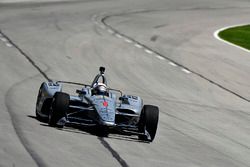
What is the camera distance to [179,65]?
30125 millimetres

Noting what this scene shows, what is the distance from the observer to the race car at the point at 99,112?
16625 mm

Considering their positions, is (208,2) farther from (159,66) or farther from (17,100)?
(17,100)

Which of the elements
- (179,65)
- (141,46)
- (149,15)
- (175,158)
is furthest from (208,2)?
(175,158)

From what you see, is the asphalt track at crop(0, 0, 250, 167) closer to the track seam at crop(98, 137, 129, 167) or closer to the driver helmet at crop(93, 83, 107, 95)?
the track seam at crop(98, 137, 129, 167)

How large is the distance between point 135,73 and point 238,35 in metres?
13.7

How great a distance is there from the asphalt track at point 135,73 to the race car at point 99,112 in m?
0.26

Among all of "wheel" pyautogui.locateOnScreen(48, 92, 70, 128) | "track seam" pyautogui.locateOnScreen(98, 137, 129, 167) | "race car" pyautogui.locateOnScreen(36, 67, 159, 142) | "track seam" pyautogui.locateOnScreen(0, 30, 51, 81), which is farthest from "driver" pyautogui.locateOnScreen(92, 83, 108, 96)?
"track seam" pyautogui.locateOnScreen(0, 30, 51, 81)

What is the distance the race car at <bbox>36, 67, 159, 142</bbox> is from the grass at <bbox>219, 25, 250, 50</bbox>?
63.5ft

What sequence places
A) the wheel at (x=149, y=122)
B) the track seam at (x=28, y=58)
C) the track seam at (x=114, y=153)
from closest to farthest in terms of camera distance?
the track seam at (x=114, y=153) < the wheel at (x=149, y=122) < the track seam at (x=28, y=58)

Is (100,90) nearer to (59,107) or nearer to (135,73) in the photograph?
(59,107)

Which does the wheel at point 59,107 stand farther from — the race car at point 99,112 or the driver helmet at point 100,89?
the driver helmet at point 100,89

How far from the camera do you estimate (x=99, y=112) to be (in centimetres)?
1670

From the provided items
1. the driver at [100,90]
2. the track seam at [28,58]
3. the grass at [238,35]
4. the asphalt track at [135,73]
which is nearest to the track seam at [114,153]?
the asphalt track at [135,73]

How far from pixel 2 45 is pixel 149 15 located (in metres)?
14.9
